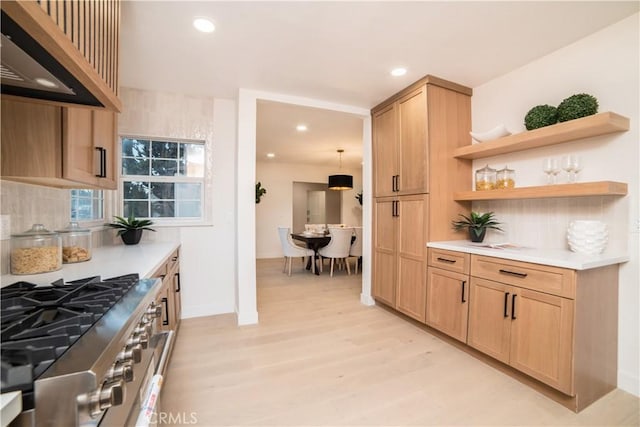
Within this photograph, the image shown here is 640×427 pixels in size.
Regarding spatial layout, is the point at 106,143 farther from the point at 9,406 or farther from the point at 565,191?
the point at 565,191

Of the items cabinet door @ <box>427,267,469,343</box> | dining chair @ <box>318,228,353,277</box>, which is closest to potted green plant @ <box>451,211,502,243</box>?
cabinet door @ <box>427,267,469,343</box>

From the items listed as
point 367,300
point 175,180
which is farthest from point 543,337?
point 175,180

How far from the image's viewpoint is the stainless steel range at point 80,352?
0.51 m

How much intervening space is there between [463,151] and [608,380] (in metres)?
1.98

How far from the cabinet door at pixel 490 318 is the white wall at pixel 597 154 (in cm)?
67

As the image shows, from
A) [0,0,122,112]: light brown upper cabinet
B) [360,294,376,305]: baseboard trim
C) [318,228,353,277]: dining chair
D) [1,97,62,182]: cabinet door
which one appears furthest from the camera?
[318,228,353,277]: dining chair

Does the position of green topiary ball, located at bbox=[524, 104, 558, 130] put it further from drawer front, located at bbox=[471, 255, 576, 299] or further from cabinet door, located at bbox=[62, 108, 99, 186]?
cabinet door, located at bbox=[62, 108, 99, 186]

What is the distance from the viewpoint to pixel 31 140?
4.41ft

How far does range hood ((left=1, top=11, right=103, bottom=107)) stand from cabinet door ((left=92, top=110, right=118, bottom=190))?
0.71 metres

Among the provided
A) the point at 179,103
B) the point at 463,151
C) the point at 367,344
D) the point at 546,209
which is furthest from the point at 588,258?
the point at 179,103

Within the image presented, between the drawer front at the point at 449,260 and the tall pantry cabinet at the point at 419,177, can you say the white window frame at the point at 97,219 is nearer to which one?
the tall pantry cabinet at the point at 419,177

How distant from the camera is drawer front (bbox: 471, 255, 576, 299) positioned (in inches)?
65.9

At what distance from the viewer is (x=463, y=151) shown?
8.75ft

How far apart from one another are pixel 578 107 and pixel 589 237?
92 cm
